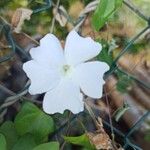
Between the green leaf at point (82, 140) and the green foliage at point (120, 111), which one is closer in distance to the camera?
the green leaf at point (82, 140)

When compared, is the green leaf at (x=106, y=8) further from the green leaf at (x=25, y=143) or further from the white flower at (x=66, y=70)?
the green leaf at (x=25, y=143)

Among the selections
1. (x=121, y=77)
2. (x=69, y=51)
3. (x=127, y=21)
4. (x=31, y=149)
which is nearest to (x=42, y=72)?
(x=69, y=51)

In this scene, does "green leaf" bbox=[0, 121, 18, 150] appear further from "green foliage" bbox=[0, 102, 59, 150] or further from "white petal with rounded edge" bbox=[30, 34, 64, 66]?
"white petal with rounded edge" bbox=[30, 34, 64, 66]

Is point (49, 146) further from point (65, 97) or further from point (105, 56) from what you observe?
point (105, 56)

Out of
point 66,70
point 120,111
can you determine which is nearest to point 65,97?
point 66,70

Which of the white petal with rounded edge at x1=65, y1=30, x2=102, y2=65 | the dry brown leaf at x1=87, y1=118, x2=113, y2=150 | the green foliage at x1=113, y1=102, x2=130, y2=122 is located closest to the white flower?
the white petal with rounded edge at x1=65, y1=30, x2=102, y2=65

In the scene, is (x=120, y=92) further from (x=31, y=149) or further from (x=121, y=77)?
(x=31, y=149)

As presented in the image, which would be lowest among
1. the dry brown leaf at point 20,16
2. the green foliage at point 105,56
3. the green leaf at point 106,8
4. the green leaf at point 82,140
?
the green leaf at point 82,140

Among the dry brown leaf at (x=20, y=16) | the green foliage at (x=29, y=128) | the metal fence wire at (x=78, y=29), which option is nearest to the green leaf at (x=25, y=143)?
the green foliage at (x=29, y=128)
